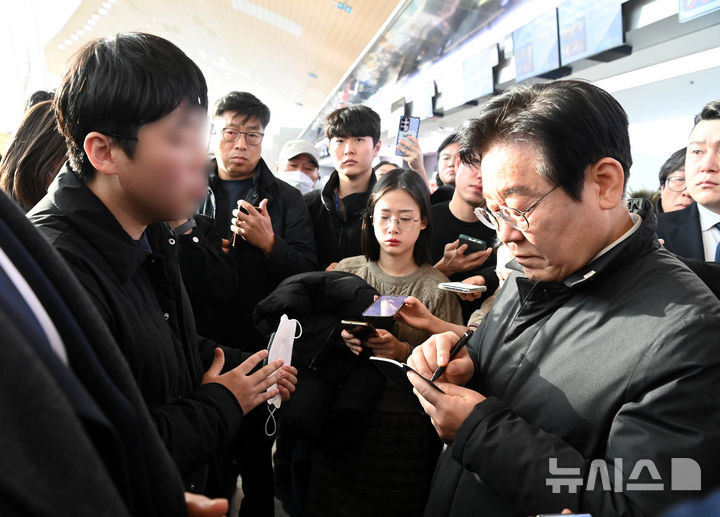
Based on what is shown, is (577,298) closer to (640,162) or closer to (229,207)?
(229,207)

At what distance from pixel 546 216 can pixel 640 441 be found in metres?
0.56

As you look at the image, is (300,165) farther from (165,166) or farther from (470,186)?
(165,166)

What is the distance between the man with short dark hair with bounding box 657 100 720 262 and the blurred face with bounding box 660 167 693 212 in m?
0.89

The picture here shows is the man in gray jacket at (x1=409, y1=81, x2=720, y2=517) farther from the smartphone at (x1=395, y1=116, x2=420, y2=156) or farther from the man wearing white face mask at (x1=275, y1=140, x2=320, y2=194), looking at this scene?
the man wearing white face mask at (x1=275, y1=140, x2=320, y2=194)

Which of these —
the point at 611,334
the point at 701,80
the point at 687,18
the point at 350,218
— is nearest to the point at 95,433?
the point at 611,334

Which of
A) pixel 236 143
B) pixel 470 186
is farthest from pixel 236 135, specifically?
pixel 470 186

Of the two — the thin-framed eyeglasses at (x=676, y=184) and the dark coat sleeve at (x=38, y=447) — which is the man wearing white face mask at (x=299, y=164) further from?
the dark coat sleeve at (x=38, y=447)

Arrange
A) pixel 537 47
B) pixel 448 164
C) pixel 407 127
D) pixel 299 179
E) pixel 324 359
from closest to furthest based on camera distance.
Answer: pixel 324 359 → pixel 407 127 → pixel 448 164 → pixel 299 179 → pixel 537 47

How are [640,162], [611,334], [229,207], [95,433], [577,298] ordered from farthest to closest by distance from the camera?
1. [640,162]
2. [229,207]
3. [577,298]
4. [611,334]
5. [95,433]

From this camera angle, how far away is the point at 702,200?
7.37 feet

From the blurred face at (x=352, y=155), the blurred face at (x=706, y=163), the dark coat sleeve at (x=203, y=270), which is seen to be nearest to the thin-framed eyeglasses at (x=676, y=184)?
the blurred face at (x=706, y=163)

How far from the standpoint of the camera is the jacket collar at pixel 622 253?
44.0 inches

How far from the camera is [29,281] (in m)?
0.57

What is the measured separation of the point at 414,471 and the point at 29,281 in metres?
1.91
